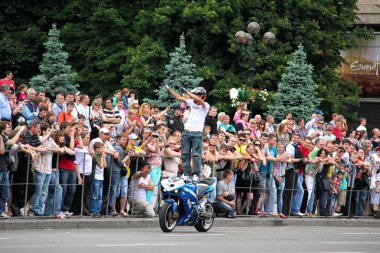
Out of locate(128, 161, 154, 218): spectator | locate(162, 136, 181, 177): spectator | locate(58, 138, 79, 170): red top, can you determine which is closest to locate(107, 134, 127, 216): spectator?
locate(128, 161, 154, 218): spectator

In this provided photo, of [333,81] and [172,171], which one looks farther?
[333,81]

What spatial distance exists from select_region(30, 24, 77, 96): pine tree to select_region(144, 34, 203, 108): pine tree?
285 centimetres

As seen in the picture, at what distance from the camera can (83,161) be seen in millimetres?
26375

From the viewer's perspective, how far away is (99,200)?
87.6 feet

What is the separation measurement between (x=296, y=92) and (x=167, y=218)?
882 inches

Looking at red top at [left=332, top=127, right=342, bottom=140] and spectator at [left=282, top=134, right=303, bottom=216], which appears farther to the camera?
red top at [left=332, top=127, right=342, bottom=140]

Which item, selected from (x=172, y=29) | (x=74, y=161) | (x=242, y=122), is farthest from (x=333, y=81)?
(x=74, y=161)

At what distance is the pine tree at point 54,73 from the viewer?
1688 inches

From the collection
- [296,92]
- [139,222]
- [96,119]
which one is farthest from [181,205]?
[296,92]

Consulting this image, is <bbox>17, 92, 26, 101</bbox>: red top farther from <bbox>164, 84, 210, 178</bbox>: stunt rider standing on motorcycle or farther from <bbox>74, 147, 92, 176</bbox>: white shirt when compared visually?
<bbox>164, 84, 210, 178</bbox>: stunt rider standing on motorcycle

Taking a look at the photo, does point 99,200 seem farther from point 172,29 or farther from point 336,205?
point 172,29

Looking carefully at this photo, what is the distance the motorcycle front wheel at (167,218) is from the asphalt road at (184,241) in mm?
158

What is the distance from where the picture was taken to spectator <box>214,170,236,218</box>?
28.6 m

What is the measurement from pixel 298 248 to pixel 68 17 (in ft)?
98.3
